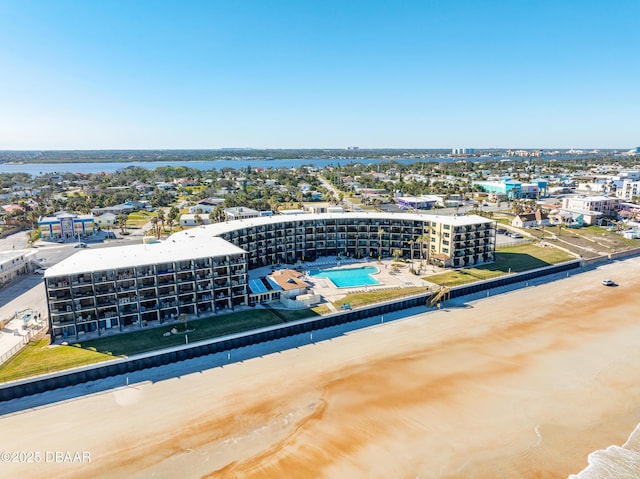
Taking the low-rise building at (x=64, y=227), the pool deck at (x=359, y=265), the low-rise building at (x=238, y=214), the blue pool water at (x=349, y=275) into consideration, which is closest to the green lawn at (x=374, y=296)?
the pool deck at (x=359, y=265)

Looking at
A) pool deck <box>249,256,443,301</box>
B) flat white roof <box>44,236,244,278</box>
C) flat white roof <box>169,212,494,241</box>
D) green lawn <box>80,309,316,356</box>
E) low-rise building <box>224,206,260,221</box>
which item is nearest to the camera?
green lawn <box>80,309,316,356</box>

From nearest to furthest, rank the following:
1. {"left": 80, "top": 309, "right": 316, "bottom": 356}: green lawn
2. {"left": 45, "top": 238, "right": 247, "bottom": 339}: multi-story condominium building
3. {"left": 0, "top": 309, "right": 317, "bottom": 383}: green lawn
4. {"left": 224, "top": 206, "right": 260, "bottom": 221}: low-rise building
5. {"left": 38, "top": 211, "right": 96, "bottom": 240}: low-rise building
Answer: {"left": 0, "top": 309, "right": 317, "bottom": 383}: green lawn
{"left": 80, "top": 309, "right": 316, "bottom": 356}: green lawn
{"left": 45, "top": 238, "right": 247, "bottom": 339}: multi-story condominium building
{"left": 38, "top": 211, "right": 96, "bottom": 240}: low-rise building
{"left": 224, "top": 206, "right": 260, "bottom": 221}: low-rise building

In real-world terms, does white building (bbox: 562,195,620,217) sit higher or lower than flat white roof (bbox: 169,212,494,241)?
lower

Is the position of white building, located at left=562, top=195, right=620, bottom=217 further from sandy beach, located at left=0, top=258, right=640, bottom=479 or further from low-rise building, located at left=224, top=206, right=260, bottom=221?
low-rise building, located at left=224, top=206, right=260, bottom=221

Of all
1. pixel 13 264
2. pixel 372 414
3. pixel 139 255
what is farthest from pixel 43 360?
pixel 13 264

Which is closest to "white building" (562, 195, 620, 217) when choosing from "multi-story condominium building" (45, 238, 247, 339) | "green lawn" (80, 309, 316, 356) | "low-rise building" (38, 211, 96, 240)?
"green lawn" (80, 309, 316, 356)

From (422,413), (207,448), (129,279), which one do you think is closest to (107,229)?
(129,279)
